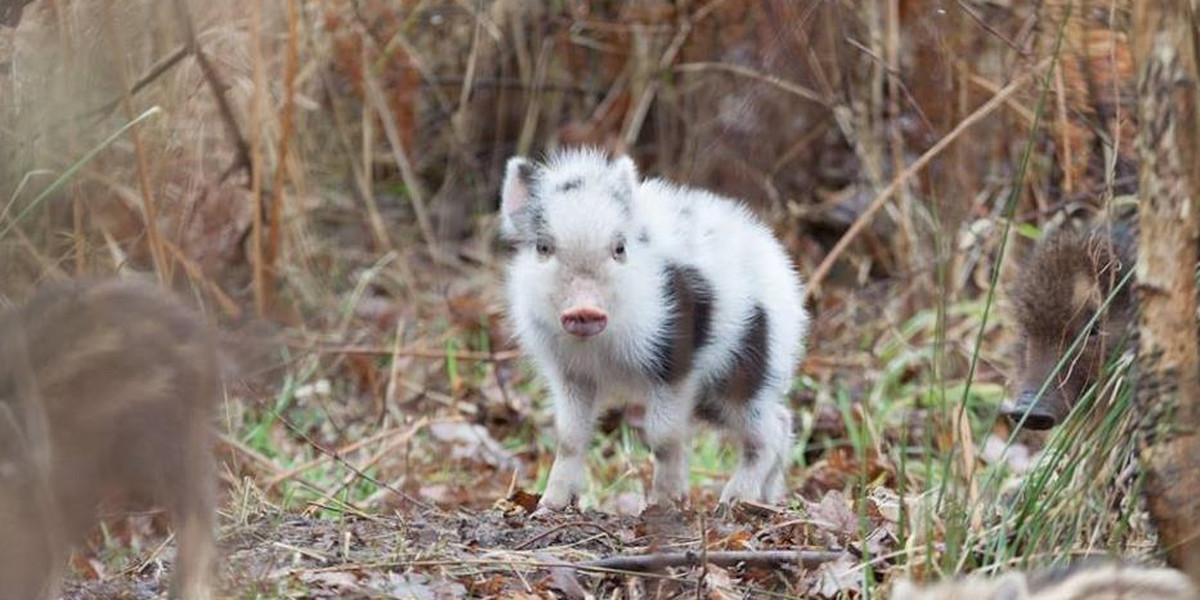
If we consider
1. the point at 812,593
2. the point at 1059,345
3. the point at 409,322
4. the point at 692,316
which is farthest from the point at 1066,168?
the point at 409,322

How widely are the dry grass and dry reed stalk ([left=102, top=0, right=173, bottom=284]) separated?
33 mm

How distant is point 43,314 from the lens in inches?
205

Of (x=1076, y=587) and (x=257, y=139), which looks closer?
(x=1076, y=587)

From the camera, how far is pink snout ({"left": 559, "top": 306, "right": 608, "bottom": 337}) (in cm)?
641

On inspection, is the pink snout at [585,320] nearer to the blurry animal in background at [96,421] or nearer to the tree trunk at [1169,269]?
the blurry animal in background at [96,421]

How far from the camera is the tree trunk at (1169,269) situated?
4695 mm

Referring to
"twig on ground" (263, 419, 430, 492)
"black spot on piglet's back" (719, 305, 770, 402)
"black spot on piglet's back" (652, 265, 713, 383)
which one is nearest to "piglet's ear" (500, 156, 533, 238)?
"black spot on piglet's back" (652, 265, 713, 383)

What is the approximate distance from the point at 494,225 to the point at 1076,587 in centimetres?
786

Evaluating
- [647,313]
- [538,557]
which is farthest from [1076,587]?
[647,313]

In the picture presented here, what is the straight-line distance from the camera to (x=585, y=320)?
642 cm

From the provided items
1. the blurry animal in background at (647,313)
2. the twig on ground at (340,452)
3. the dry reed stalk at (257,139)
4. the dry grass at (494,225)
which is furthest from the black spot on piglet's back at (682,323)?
the dry reed stalk at (257,139)

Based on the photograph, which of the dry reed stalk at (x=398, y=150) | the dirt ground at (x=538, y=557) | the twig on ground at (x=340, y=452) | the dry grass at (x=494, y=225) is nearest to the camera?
the dirt ground at (x=538, y=557)

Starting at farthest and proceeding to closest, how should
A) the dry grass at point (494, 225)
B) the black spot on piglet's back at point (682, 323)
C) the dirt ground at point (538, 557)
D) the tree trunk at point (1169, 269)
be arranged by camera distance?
1. the black spot on piglet's back at point (682, 323)
2. the dry grass at point (494, 225)
3. the dirt ground at point (538, 557)
4. the tree trunk at point (1169, 269)

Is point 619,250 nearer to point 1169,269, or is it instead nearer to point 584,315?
point 584,315
